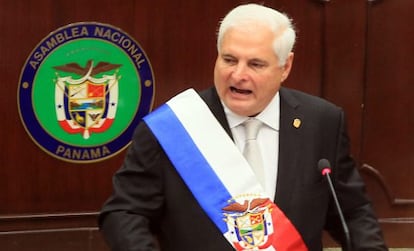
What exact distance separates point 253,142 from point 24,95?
156 centimetres

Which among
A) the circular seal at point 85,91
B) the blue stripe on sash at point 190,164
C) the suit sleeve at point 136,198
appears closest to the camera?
the suit sleeve at point 136,198

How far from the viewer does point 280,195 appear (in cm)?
200

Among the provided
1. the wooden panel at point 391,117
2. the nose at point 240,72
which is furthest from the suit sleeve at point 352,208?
the wooden panel at point 391,117

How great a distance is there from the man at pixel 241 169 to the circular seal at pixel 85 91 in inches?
52.6

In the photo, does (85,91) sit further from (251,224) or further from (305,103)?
(251,224)

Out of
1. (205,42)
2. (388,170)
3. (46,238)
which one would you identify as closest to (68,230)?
(46,238)

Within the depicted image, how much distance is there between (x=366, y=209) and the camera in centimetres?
204

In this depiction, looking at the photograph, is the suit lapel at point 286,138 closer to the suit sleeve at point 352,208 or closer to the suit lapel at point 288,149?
the suit lapel at point 288,149

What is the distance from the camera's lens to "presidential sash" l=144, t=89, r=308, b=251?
198cm

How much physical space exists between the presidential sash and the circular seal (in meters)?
1.33

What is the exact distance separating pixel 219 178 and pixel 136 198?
246 millimetres

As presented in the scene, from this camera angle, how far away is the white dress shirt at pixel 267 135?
2041 mm

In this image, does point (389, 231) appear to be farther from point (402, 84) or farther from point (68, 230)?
point (68, 230)

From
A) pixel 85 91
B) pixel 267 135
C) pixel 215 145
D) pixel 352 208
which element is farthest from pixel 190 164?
pixel 85 91
